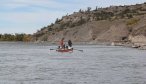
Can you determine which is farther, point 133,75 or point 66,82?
point 133,75

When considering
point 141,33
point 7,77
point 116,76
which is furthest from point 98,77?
point 141,33

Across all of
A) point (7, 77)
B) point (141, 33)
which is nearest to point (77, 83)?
point (7, 77)

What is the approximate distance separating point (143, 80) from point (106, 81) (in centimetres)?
318

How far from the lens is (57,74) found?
47438 millimetres

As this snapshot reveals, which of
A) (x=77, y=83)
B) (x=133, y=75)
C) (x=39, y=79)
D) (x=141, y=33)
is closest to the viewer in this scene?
(x=77, y=83)

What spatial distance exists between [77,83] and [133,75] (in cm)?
810

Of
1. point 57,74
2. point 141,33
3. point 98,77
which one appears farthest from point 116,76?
point 141,33

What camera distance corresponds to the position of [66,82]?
4019 cm

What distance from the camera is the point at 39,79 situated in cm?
4256

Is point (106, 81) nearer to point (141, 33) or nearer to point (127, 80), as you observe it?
point (127, 80)

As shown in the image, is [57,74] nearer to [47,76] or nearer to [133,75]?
[47,76]

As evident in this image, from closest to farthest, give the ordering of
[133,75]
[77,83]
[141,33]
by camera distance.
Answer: [77,83]
[133,75]
[141,33]

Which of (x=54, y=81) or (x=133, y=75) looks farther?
(x=133, y=75)

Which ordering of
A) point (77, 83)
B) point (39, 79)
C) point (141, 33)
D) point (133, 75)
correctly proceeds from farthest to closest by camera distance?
point (141, 33), point (133, 75), point (39, 79), point (77, 83)
